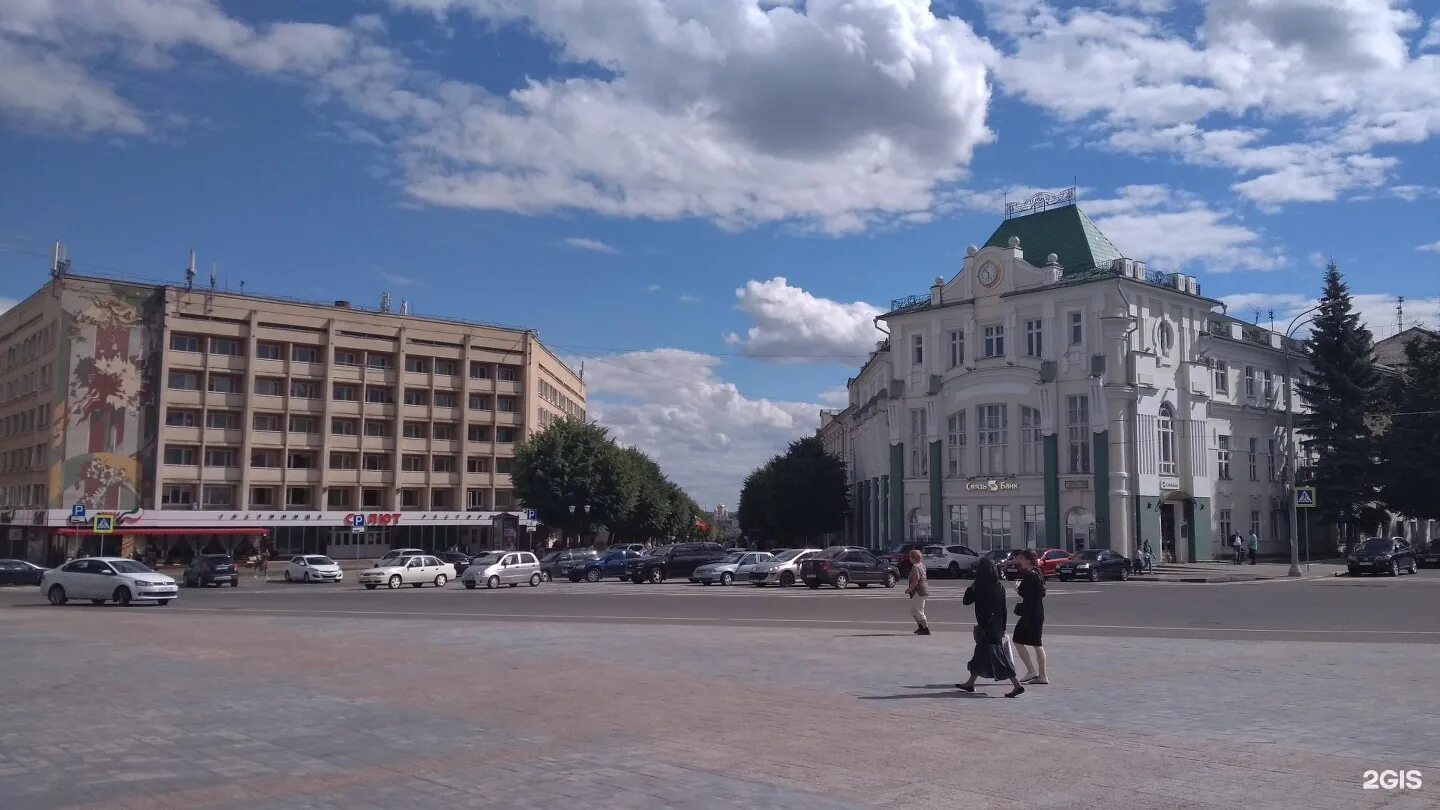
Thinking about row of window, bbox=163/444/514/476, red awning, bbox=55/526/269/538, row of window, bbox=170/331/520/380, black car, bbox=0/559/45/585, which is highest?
row of window, bbox=170/331/520/380

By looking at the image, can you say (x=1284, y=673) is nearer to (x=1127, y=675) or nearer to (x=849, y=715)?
(x=1127, y=675)

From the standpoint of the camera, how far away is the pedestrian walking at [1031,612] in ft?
42.3

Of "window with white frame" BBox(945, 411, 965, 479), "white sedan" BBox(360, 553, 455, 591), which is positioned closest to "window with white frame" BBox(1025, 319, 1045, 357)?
"window with white frame" BBox(945, 411, 965, 479)

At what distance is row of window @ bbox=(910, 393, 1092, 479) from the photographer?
56469 millimetres

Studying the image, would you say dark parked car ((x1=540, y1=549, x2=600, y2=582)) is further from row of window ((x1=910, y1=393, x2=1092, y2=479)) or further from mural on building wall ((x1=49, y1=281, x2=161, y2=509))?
mural on building wall ((x1=49, y1=281, x2=161, y2=509))

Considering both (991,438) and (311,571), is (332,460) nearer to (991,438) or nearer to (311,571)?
(311,571)

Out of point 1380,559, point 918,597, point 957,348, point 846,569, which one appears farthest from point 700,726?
point 957,348

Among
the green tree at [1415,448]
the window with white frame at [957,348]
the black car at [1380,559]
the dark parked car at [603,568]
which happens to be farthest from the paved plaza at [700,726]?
the green tree at [1415,448]

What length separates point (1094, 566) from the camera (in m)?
44.9

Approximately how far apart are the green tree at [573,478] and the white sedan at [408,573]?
20.9 meters

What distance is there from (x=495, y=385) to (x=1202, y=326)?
48011mm

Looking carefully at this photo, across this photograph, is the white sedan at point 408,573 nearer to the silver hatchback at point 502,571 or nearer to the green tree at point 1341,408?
the silver hatchback at point 502,571

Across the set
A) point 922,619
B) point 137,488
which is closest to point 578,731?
point 922,619

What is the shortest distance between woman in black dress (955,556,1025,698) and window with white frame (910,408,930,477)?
50.7 m
